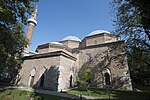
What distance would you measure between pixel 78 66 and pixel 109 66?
6.29 meters

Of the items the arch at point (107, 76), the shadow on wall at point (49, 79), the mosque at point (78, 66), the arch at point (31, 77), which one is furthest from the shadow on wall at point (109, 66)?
the arch at point (31, 77)

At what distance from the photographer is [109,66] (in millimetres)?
20719

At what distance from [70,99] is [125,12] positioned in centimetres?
1185

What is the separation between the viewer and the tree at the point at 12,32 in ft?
30.7

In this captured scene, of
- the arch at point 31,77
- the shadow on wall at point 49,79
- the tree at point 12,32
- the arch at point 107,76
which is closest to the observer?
the tree at point 12,32

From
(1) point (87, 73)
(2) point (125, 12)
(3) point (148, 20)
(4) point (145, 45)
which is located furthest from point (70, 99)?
(2) point (125, 12)

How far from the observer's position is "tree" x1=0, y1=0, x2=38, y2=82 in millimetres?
9345

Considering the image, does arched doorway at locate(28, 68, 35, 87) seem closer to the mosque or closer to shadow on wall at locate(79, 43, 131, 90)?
the mosque

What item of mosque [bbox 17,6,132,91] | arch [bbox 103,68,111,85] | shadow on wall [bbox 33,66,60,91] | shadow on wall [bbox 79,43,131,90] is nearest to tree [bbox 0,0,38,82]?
mosque [bbox 17,6,132,91]

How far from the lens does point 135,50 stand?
14.4 meters

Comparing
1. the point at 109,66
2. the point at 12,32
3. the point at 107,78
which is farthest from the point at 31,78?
the point at 109,66

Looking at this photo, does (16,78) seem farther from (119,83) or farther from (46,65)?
(119,83)

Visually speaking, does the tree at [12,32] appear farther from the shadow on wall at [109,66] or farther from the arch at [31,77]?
the shadow on wall at [109,66]

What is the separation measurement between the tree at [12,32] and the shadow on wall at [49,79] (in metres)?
6.61
